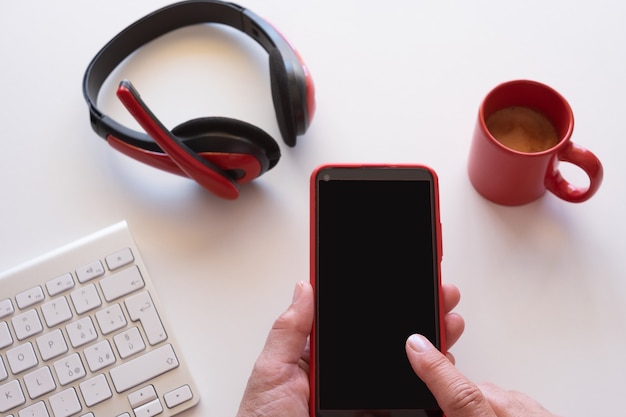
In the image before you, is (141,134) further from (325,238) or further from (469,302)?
(469,302)

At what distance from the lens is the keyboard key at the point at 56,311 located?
2.23 feet

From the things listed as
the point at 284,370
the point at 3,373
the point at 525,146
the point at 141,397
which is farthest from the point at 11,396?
the point at 525,146

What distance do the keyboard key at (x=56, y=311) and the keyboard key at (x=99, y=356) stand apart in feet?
0.14

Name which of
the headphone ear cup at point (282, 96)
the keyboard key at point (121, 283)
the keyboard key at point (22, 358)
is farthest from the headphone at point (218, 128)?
the keyboard key at point (22, 358)

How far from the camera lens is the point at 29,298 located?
688 mm

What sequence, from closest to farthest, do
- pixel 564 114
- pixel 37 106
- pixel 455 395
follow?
pixel 455 395 < pixel 564 114 < pixel 37 106

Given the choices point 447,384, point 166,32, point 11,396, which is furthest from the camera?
point 166,32

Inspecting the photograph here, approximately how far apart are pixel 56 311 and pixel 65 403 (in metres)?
0.09

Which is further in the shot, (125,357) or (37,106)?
(37,106)

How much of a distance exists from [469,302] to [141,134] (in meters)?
0.38

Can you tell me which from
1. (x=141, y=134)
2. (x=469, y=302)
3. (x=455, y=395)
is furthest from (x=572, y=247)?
(x=141, y=134)

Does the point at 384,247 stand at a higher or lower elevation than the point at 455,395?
higher

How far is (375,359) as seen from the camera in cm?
61

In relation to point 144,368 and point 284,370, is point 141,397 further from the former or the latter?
point 284,370
